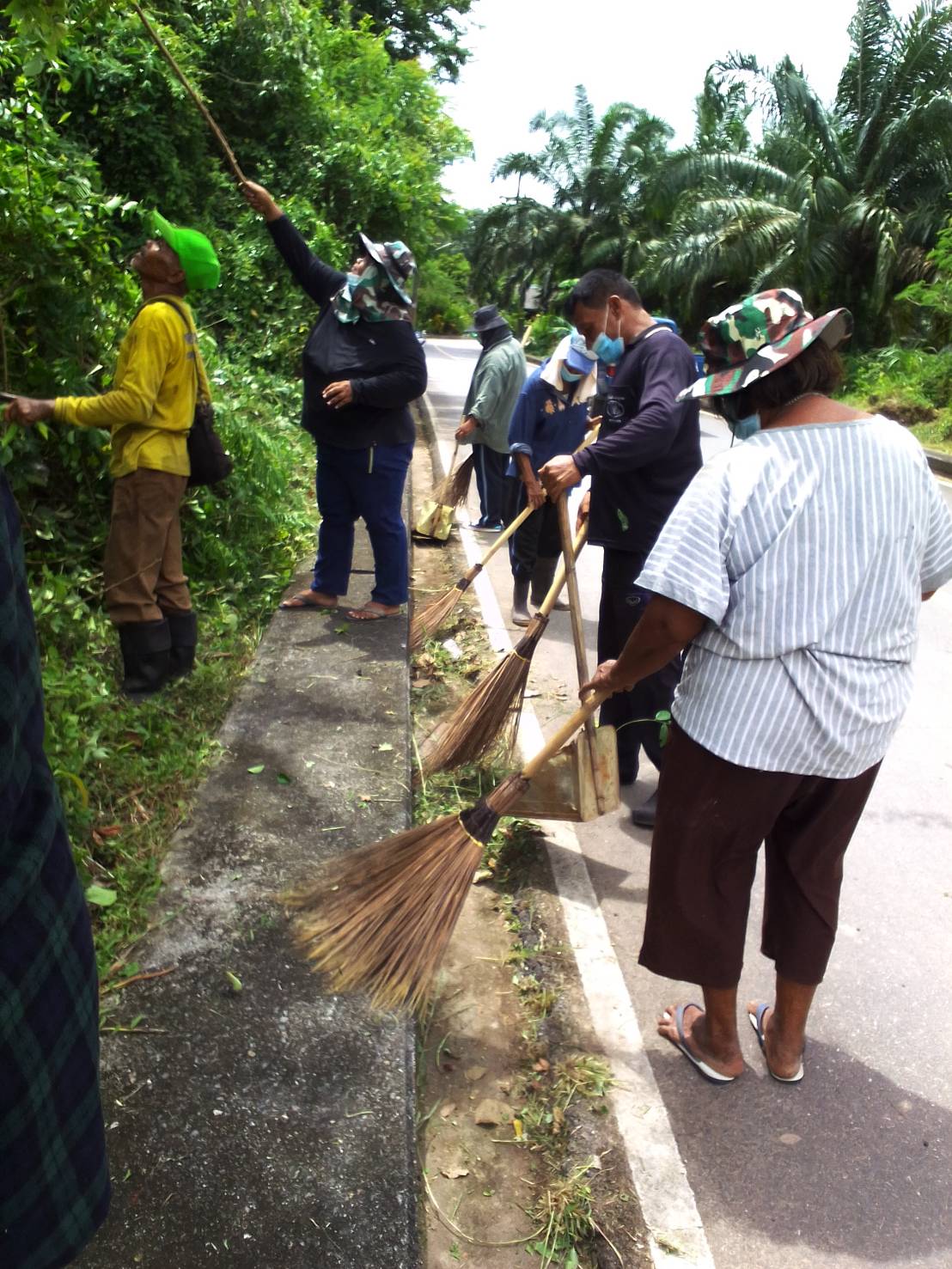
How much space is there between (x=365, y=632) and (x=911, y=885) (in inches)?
104

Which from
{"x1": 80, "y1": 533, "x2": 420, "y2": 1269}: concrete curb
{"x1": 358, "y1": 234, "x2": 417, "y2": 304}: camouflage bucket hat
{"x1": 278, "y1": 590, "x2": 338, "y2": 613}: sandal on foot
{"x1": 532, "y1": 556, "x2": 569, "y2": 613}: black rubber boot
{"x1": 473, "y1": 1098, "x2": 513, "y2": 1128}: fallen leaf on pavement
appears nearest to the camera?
{"x1": 80, "y1": 533, "x2": 420, "y2": 1269}: concrete curb

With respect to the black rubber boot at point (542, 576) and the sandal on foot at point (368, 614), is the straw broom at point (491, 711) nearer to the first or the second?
the sandal on foot at point (368, 614)

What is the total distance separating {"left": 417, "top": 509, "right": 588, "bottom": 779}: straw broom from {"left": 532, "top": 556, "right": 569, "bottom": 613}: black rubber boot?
6.33ft

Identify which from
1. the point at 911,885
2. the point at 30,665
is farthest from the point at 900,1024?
the point at 30,665

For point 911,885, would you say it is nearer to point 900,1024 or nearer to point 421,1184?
point 900,1024

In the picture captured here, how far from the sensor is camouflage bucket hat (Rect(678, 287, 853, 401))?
6.91 ft

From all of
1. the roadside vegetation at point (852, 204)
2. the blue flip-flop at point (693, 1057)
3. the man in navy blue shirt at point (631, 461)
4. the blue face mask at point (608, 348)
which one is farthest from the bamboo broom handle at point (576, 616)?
the roadside vegetation at point (852, 204)

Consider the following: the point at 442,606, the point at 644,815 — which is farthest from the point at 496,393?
the point at 644,815

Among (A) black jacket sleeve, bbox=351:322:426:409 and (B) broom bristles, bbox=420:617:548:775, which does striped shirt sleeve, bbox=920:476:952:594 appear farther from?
(A) black jacket sleeve, bbox=351:322:426:409

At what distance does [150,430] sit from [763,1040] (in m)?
2.90

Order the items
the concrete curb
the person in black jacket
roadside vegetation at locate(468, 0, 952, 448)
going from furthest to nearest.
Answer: roadside vegetation at locate(468, 0, 952, 448)
the person in black jacket
the concrete curb

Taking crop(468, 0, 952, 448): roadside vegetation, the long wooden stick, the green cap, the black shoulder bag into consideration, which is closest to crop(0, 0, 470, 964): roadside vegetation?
the long wooden stick

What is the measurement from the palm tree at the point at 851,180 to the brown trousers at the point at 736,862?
19.9m

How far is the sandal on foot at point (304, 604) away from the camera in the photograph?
17.0ft
